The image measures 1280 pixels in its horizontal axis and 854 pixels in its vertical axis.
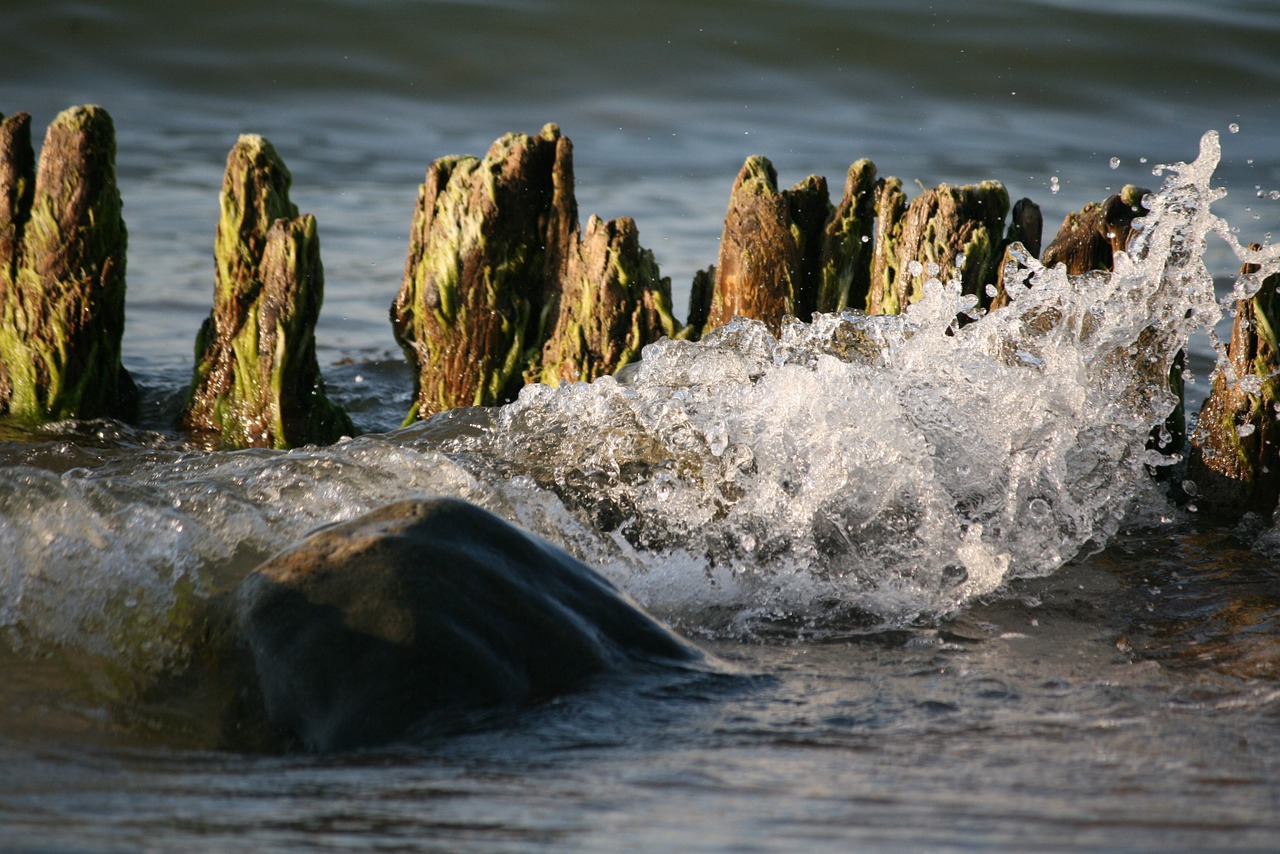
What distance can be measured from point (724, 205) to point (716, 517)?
729 centimetres

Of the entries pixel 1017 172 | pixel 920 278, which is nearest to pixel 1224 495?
pixel 920 278

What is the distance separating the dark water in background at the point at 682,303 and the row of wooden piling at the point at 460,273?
731mm

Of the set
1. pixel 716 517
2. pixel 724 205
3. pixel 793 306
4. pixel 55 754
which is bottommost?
pixel 55 754

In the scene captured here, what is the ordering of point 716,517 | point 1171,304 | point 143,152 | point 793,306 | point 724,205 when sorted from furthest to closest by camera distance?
point 143,152, point 724,205, point 793,306, point 1171,304, point 716,517

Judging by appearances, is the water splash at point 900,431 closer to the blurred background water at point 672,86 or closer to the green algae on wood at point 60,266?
the green algae on wood at point 60,266

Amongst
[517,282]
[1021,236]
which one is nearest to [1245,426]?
[1021,236]

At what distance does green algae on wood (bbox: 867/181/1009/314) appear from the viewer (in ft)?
16.3

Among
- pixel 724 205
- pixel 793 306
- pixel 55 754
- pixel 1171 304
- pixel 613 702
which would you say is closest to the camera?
pixel 55 754

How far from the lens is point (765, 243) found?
5.24 meters

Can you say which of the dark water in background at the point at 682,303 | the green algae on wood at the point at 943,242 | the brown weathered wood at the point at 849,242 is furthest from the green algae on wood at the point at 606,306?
the dark water in background at the point at 682,303

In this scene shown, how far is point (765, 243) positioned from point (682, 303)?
3.56 meters

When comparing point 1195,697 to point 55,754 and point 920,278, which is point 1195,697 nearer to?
point 920,278

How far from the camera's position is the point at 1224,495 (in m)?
4.87

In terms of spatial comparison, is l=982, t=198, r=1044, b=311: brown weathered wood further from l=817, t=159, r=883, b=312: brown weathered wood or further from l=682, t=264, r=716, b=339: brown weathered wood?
l=682, t=264, r=716, b=339: brown weathered wood
